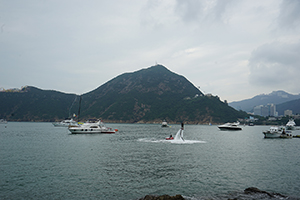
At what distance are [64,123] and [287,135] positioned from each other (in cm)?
15962

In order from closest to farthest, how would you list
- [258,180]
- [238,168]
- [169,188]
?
[169,188] → [258,180] → [238,168]

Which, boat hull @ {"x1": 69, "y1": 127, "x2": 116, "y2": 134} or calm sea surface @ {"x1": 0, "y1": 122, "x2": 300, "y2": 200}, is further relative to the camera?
boat hull @ {"x1": 69, "y1": 127, "x2": 116, "y2": 134}

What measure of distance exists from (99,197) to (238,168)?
20758 millimetres

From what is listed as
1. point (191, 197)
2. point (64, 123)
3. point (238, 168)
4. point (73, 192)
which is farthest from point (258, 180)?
point (64, 123)

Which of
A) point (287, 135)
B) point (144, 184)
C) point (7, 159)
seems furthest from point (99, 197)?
point (287, 135)

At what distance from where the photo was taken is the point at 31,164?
3125 cm

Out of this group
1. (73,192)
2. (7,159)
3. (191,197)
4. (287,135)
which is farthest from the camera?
(287,135)

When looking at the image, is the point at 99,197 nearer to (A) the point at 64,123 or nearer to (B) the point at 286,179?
(B) the point at 286,179

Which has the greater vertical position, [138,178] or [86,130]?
[86,130]

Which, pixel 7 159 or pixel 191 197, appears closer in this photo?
pixel 191 197

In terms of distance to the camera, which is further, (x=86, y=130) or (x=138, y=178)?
(x=86, y=130)

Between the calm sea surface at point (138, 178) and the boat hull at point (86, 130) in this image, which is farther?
the boat hull at point (86, 130)

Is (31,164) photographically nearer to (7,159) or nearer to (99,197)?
(7,159)

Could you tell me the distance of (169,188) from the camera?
70.0 ft
